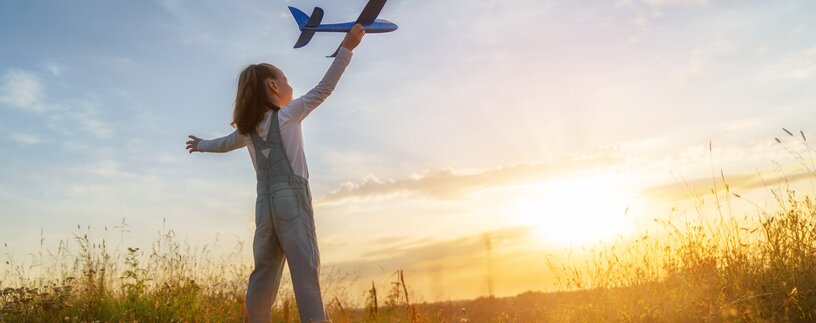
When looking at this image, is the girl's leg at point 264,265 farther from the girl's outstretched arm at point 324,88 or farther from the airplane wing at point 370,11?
the airplane wing at point 370,11

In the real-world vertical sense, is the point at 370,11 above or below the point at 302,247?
above

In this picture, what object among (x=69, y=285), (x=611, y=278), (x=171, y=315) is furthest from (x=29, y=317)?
(x=611, y=278)

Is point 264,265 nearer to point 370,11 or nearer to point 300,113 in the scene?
point 300,113

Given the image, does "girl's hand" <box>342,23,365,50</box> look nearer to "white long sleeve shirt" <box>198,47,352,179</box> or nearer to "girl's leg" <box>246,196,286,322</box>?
"white long sleeve shirt" <box>198,47,352,179</box>

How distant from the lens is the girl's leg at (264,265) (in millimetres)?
3990

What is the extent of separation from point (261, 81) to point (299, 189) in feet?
2.71

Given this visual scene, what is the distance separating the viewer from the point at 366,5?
568 cm

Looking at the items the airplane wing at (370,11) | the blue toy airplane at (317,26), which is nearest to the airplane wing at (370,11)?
the airplane wing at (370,11)

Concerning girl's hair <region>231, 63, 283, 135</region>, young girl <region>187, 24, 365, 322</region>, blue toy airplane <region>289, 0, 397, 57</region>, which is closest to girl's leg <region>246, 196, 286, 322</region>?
young girl <region>187, 24, 365, 322</region>

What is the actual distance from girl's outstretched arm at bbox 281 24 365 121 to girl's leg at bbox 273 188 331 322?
0.50 m

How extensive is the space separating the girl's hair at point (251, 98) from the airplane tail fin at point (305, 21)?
5040 millimetres

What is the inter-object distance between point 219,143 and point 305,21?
585 cm

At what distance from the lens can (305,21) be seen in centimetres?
995

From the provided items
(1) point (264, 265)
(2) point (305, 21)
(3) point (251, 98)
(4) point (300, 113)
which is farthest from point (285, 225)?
(2) point (305, 21)
